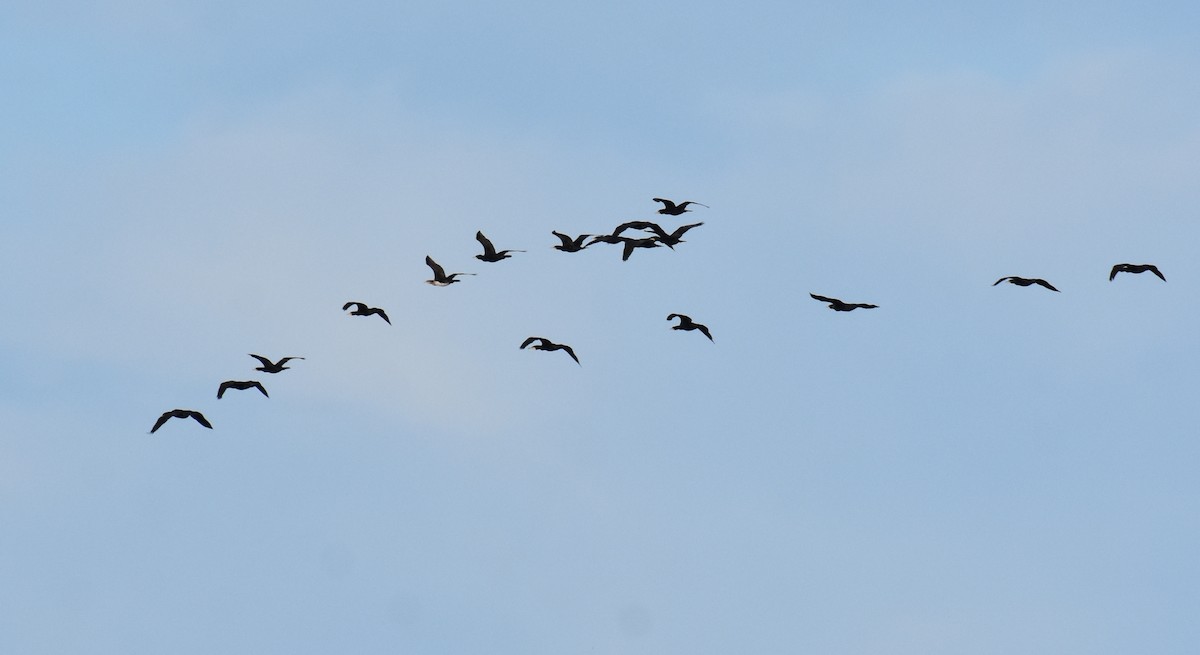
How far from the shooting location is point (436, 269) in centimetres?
6438

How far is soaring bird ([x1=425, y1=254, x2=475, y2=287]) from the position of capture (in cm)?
6297

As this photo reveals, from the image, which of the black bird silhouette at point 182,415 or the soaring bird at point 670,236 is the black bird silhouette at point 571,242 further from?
the black bird silhouette at point 182,415

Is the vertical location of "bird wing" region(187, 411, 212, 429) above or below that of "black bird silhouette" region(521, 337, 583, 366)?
below

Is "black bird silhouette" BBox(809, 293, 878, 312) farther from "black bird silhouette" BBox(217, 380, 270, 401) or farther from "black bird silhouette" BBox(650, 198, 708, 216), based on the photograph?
"black bird silhouette" BBox(217, 380, 270, 401)

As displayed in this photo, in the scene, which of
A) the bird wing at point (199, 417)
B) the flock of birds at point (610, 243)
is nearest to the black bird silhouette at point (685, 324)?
the flock of birds at point (610, 243)

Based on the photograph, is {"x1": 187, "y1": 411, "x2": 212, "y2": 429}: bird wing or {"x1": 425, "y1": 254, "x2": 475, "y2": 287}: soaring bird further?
{"x1": 425, "y1": 254, "x2": 475, "y2": 287}: soaring bird

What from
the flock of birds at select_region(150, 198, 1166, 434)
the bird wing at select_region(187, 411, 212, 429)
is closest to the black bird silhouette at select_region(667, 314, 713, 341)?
the flock of birds at select_region(150, 198, 1166, 434)

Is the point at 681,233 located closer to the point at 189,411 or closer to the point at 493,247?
the point at 493,247

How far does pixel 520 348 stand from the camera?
5928 cm

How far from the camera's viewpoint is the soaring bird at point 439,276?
207ft

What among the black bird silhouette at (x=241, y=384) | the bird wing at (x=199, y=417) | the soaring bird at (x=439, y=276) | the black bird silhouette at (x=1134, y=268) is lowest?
the bird wing at (x=199, y=417)

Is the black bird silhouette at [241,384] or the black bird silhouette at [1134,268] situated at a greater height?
the black bird silhouette at [1134,268]

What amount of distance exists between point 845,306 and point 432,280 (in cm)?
1877

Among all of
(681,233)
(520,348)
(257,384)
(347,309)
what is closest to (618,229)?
(681,233)
